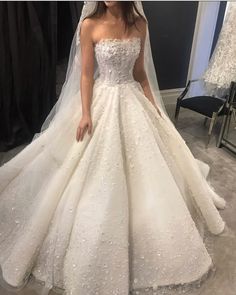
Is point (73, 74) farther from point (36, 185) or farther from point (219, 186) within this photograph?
point (219, 186)

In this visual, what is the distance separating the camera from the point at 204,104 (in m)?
2.85

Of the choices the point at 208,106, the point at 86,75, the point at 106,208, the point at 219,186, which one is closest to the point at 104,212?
the point at 106,208

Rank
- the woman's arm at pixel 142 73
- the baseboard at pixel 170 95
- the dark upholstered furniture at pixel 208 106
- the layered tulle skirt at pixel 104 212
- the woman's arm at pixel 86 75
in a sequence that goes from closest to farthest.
Answer: the layered tulle skirt at pixel 104 212 < the woman's arm at pixel 86 75 < the woman's arm at pixel 142 73 < the dark upholstered furniture at pixel 208 106 < the baseboard at pixel 170 95

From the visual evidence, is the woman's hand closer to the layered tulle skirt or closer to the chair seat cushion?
the layered tulle skirt

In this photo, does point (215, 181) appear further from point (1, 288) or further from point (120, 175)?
point (1, 288)

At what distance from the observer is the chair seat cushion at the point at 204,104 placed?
277cm

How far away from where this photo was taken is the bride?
1.45 m

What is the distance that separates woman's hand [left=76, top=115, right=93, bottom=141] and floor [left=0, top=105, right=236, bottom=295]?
0.71m

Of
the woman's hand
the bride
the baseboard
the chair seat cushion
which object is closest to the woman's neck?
the bride

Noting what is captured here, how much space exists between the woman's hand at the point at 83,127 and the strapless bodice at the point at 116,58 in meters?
0.24

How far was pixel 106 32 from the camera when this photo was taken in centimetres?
155

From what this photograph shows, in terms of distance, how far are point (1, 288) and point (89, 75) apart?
1046 millimetres

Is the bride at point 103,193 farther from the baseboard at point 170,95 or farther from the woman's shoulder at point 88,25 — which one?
the baseboard at point 170,95

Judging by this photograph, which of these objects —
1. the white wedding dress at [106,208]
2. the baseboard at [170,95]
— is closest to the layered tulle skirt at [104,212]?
the white wedding dress at [106,208]
